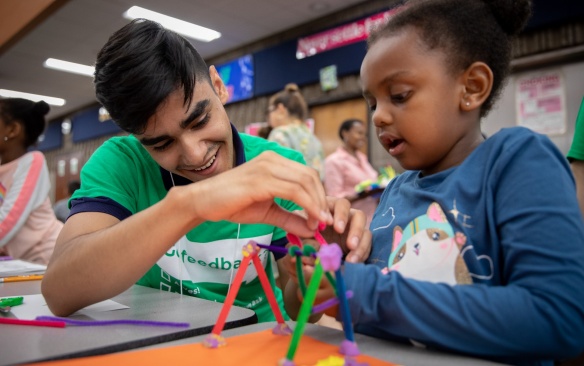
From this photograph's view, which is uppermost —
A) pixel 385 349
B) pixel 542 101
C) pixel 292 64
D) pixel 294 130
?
pixel 292 64

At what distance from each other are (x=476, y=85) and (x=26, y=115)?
2.69 metres

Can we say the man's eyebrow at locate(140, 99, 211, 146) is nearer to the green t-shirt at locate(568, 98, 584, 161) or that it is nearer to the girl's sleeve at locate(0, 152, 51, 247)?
the green t-shirt at locate(568, 98, 584, 161)

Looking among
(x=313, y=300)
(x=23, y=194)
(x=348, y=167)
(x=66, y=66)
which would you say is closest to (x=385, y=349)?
(x=313, y=300)

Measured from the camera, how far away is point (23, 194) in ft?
7.47

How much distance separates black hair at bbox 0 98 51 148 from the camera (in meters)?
2.64

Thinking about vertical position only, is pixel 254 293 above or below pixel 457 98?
below

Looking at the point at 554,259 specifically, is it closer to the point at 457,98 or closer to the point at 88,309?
the point at 457,98

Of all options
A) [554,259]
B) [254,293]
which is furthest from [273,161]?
[254,293]

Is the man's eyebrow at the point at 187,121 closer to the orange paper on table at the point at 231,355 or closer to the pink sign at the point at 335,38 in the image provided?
the orange paper on table at the point at 231,355

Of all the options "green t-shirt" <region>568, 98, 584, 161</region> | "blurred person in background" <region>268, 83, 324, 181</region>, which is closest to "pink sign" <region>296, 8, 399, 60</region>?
"blurred person in background" <region>268, 83, 324, 181</region>

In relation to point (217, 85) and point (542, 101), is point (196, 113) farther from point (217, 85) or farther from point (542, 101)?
point (542, 101)

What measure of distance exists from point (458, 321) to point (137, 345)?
478 mm

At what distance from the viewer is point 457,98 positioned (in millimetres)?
860

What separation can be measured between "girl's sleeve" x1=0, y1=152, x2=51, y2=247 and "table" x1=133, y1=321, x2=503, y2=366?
6.35 feet
